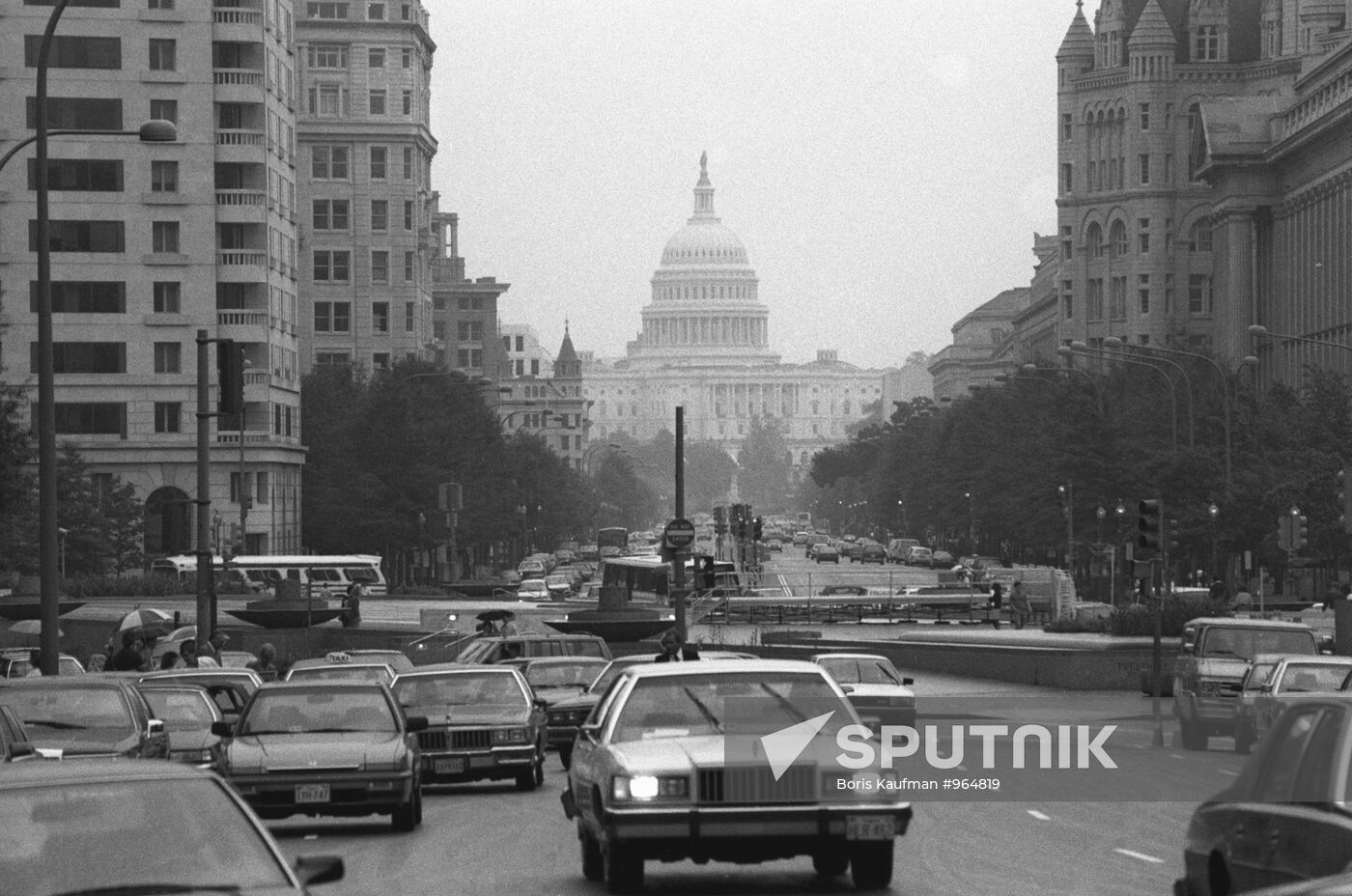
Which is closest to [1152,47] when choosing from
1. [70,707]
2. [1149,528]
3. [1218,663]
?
[1149,528]

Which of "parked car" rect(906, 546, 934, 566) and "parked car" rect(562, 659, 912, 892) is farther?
"parked car" rect(906, 546, 934, 566)

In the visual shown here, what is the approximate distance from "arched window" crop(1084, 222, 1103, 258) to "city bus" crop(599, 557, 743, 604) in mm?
68724

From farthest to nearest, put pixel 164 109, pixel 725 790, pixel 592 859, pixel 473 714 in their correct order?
pixel 164 109, pixel 473 714, pixel 592 859, pixel 725 790

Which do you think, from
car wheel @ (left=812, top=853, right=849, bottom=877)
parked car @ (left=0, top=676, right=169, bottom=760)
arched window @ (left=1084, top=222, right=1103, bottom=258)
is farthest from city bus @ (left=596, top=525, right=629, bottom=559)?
car wheel @ (left=812, top=853, right=849, bottom=877)

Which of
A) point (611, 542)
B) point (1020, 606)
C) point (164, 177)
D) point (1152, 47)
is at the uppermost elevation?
point (1152, 47)

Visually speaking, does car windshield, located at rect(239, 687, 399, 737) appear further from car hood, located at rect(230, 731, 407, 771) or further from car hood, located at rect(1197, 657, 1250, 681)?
car hood, located at rect(1197, 657, 1250, 681)

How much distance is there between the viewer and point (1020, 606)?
73875mm

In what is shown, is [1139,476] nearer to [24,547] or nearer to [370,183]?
[24,547]

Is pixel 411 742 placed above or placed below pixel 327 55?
below

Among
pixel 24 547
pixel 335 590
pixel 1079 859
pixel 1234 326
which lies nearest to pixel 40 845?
A: pixel 1079 859

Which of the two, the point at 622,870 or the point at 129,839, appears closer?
the point at 129,839

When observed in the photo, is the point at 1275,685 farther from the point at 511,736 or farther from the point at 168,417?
the point at 168,417

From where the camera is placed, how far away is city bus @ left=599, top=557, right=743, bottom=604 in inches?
3386

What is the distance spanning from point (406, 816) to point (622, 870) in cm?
596
